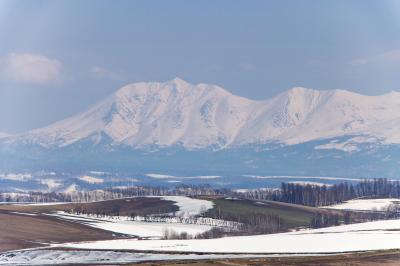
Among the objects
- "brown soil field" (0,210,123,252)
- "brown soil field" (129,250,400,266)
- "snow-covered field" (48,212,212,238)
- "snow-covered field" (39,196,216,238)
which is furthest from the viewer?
"snow-covered field" (39,196,216,238)

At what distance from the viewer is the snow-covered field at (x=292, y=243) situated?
112 meters

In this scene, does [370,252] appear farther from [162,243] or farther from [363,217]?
[363,217]

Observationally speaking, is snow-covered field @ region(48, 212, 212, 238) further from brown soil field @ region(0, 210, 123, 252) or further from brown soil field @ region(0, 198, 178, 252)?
brown soil field @ region(0, 210, 123, 252)

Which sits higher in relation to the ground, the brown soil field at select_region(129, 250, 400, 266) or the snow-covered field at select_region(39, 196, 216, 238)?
the snow-covered field at select_region(39, 196, 216, 238)

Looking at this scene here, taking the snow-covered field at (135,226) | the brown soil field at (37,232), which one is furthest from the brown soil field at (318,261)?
the snow-covered field at (135,226)

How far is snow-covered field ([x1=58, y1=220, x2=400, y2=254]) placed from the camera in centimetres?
11238

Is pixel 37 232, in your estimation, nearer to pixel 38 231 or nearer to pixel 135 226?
pixel 38 231

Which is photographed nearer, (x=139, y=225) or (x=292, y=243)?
(x=292, y=243)

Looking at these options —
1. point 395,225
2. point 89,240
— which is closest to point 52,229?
point 89,240

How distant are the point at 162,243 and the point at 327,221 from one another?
2411 inches

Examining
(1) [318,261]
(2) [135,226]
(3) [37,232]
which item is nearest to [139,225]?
(2) [135,226]

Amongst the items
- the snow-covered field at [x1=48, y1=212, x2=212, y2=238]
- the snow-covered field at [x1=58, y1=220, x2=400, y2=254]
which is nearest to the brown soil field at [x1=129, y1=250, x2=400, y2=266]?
the snow-covered field at [x1=58, y1=220, x2=400, y2=254]

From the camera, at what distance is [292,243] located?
118625 millimetres

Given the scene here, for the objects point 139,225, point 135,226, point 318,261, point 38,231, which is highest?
point 139,225
